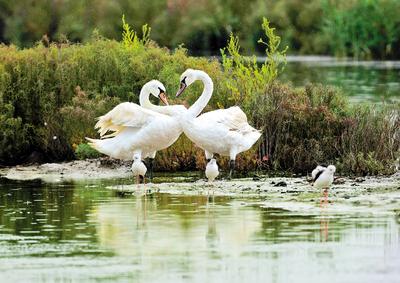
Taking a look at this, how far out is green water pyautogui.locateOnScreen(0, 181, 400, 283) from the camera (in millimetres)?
11938

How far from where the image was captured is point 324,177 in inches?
635

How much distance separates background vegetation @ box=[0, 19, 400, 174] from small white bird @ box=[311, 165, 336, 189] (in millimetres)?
2291

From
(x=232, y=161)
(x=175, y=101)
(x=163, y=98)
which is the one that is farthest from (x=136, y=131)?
(x=175, y=101)

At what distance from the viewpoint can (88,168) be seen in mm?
20000

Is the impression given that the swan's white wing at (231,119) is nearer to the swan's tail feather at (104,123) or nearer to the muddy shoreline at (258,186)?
the muddy shoreline at (258,186)

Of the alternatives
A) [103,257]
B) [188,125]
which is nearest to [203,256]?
[103,257]

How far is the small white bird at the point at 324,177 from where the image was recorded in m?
16.1

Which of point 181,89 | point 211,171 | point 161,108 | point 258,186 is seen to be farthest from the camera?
point 181,89

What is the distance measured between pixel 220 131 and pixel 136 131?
4.05 feet

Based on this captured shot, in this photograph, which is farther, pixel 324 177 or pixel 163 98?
pixel 163 98

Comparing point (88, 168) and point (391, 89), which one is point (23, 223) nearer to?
point (88, 168)

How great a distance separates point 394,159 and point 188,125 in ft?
10.0

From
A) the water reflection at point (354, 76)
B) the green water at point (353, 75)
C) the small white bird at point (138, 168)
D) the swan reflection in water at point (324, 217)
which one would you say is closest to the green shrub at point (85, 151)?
the small white bird at point (138, 168)

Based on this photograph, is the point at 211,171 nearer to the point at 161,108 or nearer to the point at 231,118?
the point at 231,118
